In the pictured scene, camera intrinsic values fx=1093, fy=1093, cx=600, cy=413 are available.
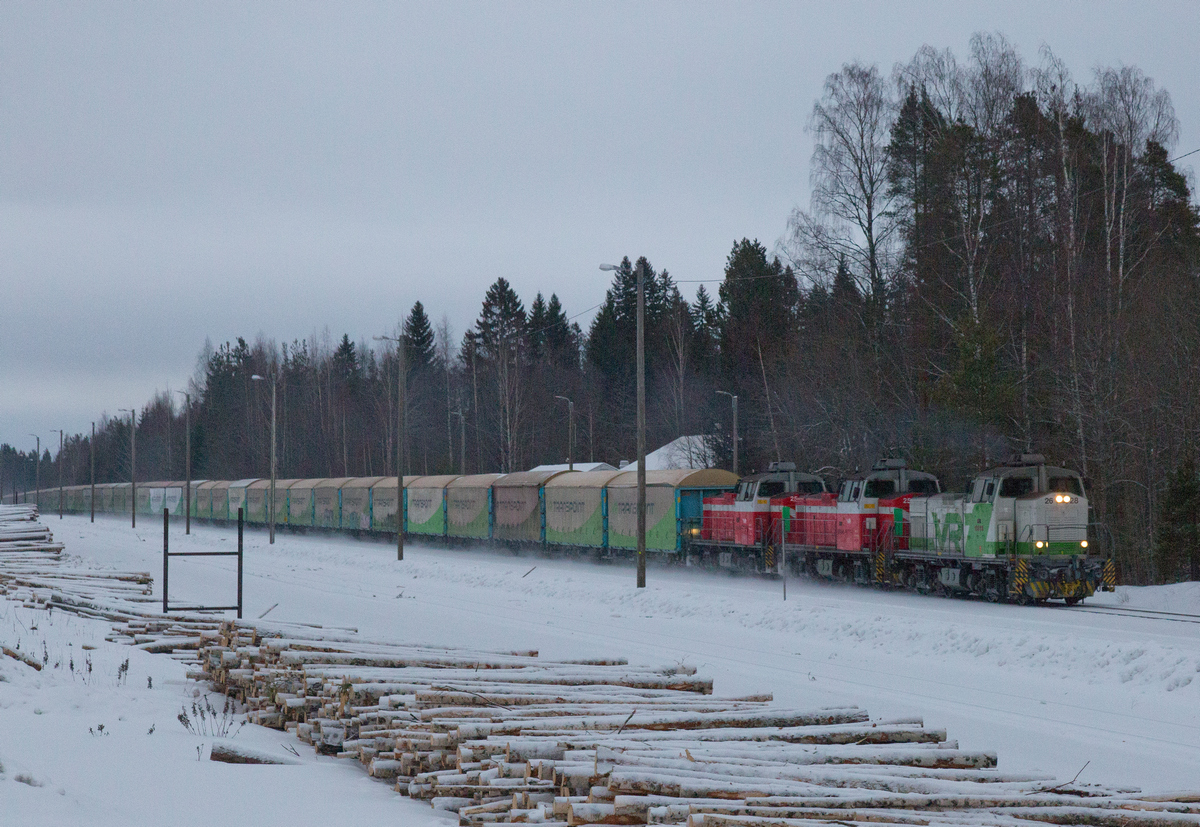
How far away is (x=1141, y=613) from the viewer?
21.1 meters

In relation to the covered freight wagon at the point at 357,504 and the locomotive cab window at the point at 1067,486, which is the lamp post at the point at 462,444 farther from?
the locomotive cab window at the point at 1067,486

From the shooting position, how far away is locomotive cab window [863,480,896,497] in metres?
28.2

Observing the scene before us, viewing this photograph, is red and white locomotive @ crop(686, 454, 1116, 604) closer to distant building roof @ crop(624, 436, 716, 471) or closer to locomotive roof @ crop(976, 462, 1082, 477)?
locomotive roof @ crop(976, 462, 1082, 477)

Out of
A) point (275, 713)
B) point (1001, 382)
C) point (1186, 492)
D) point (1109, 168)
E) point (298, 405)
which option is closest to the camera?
point (275, 713)

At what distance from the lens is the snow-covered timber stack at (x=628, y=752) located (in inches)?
283

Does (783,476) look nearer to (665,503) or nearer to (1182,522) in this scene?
(665,503)

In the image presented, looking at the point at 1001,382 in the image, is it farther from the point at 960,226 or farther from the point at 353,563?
the point at 353,563

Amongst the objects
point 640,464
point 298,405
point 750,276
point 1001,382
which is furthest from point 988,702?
point 298,405

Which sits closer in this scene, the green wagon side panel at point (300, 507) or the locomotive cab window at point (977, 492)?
the locomotive cab window at point (977, 492)

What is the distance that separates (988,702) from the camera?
13812 millimetres

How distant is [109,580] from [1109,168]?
114ft

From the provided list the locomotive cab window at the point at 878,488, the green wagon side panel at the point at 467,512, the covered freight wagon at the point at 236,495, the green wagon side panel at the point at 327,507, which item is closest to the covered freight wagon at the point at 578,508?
the green wagon side panel at the point at 467,512

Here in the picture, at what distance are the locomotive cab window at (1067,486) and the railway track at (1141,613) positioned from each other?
8.33 ft

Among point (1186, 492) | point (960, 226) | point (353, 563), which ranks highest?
point (960, 226)
